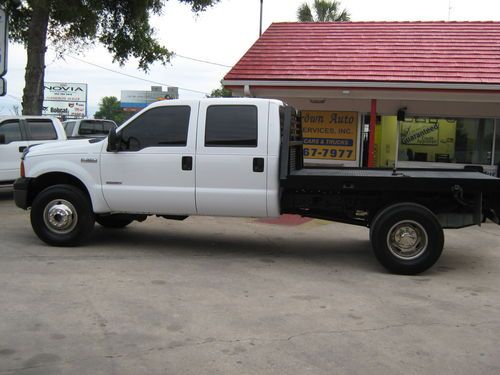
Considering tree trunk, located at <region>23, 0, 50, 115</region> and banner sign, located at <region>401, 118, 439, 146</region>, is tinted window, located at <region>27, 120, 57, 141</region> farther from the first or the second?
banner sign, located at <region>401, 118, 439, 146</region>

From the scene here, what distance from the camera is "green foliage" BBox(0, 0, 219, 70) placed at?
14402 mm

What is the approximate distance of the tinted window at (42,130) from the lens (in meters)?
12.2

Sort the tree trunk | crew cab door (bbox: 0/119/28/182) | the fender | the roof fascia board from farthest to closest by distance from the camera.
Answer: the tree trunk, crew cab door (bbox: 0/119/28/182), the roof fascia board, the fender

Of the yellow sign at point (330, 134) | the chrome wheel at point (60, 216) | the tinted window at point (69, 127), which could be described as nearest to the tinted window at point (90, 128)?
the tinted window at point (69, 127)

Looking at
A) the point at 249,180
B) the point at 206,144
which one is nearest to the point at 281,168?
the point at 249,180

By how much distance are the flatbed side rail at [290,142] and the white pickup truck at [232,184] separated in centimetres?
2

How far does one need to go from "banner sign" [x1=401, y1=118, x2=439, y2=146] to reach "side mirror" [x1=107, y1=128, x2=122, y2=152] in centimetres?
833

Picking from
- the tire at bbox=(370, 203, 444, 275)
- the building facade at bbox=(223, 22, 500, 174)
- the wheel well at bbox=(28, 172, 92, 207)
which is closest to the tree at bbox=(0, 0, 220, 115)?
the building facade at bbox=(223, 22, 500, 174)

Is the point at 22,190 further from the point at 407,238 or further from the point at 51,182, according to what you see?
the point at 407,238

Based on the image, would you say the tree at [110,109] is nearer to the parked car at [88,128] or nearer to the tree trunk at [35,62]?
the parked car at [88,128]

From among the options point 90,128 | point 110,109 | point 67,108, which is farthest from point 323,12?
point 110,109

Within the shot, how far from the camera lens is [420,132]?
13383mm

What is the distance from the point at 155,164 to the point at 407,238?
10.8 ft

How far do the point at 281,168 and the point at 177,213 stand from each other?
1.52 meters
